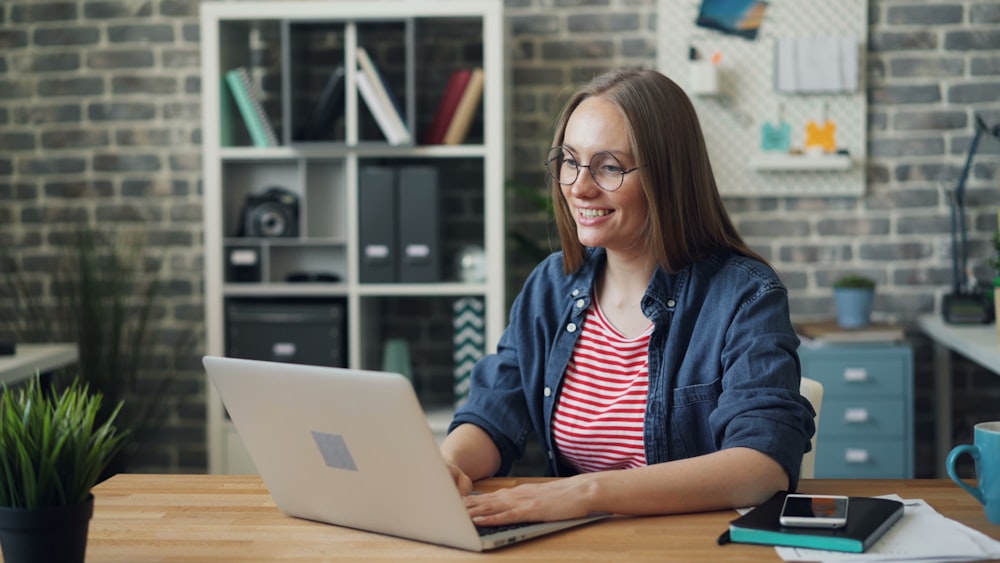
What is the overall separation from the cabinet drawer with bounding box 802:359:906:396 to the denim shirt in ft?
5.46

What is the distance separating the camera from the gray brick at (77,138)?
3965mm

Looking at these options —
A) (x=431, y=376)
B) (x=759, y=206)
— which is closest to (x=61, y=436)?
(x=431, y=376)

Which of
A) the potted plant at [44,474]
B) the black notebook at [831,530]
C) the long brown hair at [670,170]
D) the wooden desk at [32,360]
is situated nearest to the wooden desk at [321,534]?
the black notebook at [831,530]

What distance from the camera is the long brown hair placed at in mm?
1773

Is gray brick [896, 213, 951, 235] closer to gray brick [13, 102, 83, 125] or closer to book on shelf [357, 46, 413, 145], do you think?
book on shelf [357, 46, 413, 145]

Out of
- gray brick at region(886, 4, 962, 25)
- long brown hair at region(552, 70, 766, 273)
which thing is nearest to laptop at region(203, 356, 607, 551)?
long brown hair at region(552, 70, 766, 273)

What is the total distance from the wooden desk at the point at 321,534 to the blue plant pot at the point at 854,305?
6.73 ft

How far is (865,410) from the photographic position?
339 cm

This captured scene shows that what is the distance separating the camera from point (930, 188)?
3.78 meters

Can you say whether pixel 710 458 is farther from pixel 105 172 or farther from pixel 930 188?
pixel 105 172

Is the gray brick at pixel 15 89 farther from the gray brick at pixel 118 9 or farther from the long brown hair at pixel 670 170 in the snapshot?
the long brown hair at pixel 670 170

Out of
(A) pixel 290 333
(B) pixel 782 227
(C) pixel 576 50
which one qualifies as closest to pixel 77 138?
(A) pixel 290 333

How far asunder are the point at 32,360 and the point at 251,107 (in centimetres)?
105

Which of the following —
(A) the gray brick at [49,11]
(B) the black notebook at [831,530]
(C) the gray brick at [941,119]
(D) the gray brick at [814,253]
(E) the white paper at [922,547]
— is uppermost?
(A) the gray brick at [49,11]
